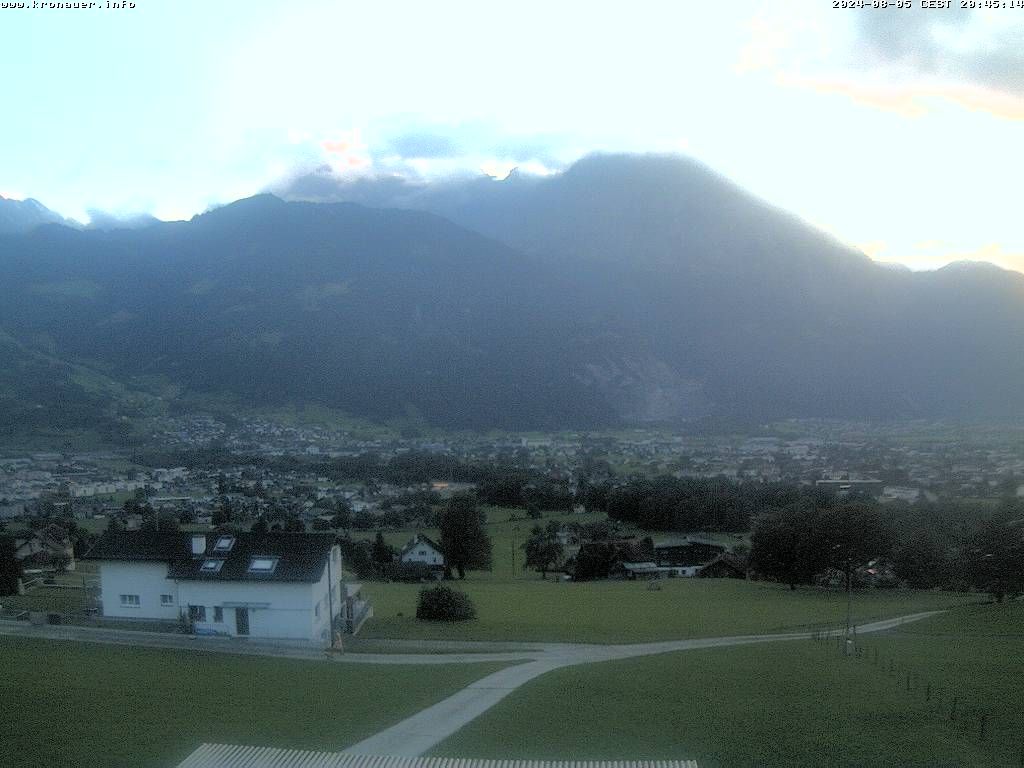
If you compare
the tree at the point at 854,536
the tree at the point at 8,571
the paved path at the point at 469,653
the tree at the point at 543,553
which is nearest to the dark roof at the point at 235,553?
the paved path at the point at 469,653

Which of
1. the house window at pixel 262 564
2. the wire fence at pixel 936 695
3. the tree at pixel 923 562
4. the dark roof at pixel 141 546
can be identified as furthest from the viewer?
the tree at pixel 923 562

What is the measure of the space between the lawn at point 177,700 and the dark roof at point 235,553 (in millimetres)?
3150

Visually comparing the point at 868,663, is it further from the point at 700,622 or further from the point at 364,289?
the point at 364,289

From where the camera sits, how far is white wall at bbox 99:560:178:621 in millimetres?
25047

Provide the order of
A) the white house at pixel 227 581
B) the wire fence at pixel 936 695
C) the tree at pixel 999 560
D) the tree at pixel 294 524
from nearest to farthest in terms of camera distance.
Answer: the wire fence at pixel 936 695, the white house at pixel 227 581, the tree at pixel 999 560, the tree at pixel 294 524

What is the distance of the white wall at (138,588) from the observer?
25.0 metres

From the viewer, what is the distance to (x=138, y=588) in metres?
25.4

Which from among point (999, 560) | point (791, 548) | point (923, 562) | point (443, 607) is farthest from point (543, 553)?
point (999, 560)

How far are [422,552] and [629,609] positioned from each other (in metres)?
17.9

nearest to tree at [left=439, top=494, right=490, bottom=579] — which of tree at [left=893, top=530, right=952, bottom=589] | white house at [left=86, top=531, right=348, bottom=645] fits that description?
tree at [left=893, top=530, right=952, bottom=589]

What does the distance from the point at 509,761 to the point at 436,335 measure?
15196cm

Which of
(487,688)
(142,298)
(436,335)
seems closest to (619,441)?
(436,335)

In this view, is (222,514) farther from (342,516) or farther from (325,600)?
(325,600)

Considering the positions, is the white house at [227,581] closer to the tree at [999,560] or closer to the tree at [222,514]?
the tree at [999,560]
